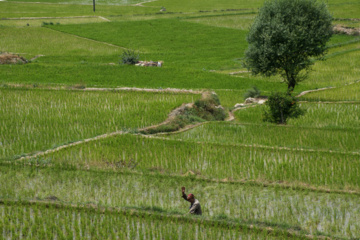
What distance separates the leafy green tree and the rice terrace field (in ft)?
7.57

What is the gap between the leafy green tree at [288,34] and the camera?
85.4 ft

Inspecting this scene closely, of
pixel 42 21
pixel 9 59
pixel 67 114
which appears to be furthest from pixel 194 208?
pixel 42 21

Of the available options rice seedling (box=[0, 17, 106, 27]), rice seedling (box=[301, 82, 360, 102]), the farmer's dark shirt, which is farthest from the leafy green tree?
rice seedling (box=[0, 17, 106, 27])

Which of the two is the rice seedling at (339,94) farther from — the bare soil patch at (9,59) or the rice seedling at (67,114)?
the bare soil patch at (9,59)

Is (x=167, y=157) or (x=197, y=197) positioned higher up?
(x=167, y=157)

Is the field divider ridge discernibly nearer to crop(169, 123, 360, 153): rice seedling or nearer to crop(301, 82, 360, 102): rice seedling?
crop(169, 123, 360, 153): rice seedling

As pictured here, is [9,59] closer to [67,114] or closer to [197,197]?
[67,114]

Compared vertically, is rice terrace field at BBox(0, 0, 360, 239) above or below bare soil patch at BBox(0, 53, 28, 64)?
below

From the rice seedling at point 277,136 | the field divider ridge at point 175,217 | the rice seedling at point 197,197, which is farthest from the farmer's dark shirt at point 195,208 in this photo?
the rice seedling at point 277,136

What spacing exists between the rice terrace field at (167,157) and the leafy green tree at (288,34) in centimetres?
231

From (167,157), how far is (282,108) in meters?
6.91

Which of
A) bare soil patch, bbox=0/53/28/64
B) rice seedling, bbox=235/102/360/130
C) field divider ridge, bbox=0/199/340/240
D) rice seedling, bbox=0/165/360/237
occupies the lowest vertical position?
rice seedling, bbox=0/165/360/237

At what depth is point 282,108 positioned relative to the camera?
67.5ft

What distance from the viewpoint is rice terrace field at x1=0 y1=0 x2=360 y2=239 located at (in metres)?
11.1
